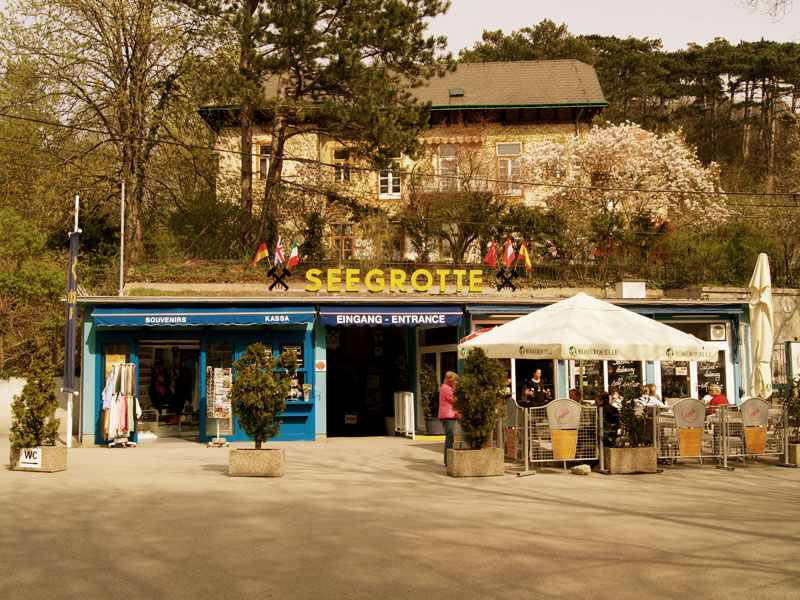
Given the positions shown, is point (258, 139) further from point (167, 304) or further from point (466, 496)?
point (466, 496)

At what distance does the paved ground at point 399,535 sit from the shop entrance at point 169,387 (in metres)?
7.14

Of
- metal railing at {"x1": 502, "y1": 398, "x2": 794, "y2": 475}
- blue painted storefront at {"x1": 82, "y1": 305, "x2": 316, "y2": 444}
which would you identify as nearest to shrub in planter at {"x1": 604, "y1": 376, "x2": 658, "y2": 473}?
metal railing at {"x1": 502, "y1": 398, "x2": 794, "y2": 475}

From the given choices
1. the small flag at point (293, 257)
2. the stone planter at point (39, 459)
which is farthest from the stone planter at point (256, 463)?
the small flag at point (293, 257)

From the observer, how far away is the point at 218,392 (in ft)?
63.5

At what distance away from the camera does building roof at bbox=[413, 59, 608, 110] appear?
39.1m

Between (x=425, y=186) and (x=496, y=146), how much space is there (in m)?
6.70

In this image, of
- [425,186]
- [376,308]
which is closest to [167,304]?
[376,308]

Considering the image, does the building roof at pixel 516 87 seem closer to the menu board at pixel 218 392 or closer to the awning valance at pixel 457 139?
the awning valance at pixel 457 139

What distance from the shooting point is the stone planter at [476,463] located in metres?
12.9

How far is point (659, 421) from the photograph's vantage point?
46.4ft

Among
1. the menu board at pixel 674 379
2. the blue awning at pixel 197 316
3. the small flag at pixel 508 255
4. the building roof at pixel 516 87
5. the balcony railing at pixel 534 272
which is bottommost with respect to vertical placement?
the menu board at pixel 674 379

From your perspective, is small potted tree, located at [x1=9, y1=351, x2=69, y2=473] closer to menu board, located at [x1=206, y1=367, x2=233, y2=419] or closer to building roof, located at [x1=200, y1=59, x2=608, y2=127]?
menu board, located at [x1=206, y1=367, x2=233, y2=419]

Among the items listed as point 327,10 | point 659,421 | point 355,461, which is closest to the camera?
point 659,421

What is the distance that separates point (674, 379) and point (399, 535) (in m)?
15.5
